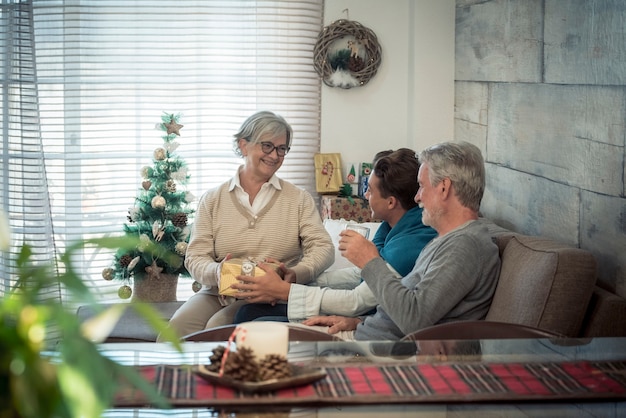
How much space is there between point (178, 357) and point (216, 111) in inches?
134

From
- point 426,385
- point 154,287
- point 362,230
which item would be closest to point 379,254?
point 362,230

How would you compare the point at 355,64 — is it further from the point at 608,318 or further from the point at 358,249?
the point at 608,318

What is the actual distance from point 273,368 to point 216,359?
152mm

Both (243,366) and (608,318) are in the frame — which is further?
(608,318)

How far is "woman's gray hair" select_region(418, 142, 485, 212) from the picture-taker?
9.93ft

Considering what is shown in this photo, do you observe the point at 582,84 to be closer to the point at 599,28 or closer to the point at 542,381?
the point at 599,28

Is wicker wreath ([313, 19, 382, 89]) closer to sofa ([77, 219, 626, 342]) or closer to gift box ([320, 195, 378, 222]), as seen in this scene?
gift box ([320, 195, 378, 222])

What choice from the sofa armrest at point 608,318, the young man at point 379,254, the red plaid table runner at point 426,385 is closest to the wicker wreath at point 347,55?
the young man at point 379,254

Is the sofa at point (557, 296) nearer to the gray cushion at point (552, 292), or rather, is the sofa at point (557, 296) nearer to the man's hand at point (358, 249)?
the gray cushion at point (552, 292)

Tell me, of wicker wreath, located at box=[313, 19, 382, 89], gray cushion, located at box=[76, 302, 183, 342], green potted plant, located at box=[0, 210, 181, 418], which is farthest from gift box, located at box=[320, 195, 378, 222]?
green potted plant, located at box=[0, 210, 181, 418]

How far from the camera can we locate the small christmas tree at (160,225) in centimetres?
494

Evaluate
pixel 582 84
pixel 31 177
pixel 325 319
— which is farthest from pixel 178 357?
pixel 31 177

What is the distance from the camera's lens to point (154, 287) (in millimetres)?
5000

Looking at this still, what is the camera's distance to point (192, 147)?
213 inches
